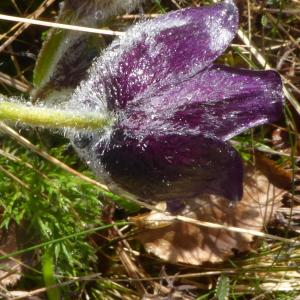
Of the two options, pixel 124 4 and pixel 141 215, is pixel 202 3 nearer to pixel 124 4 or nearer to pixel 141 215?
pixel 124 4

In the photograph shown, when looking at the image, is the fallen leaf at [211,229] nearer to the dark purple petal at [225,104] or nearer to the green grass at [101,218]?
the green grass at [101,218]

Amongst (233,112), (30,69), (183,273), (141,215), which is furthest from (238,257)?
(30,69)

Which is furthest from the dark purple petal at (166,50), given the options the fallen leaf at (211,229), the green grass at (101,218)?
the fallen leaf at (211,229)

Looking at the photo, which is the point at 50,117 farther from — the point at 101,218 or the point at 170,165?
the point at 101,218

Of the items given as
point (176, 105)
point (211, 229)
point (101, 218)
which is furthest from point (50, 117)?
point (211, 229)

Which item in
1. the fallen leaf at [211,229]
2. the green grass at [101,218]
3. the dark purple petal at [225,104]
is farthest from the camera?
the fallen leaf at [211,229]

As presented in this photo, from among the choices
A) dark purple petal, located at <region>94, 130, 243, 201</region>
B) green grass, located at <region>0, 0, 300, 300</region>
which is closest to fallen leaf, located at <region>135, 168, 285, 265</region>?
green grass, located at <region>0, 0, 300, 300</region>
